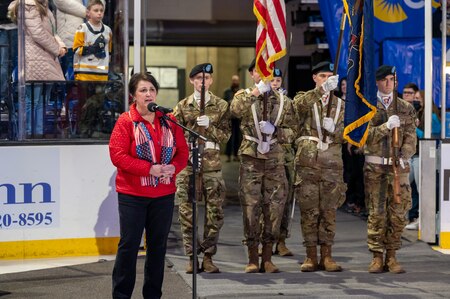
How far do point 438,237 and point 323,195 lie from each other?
7.04 feet

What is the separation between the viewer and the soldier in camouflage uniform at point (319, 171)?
937cm

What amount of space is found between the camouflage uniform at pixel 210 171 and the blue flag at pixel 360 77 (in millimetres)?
1168

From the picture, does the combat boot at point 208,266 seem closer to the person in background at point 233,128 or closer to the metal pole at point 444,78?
the metal pole at point 444,78

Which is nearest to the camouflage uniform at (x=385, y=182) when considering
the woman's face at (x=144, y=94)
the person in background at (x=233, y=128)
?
the woman's face at (x=144, y=94)

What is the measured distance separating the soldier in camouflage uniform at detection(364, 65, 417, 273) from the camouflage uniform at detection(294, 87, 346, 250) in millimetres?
312

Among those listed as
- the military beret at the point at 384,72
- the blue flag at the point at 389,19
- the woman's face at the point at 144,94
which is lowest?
the woman's face at the point at 144,94

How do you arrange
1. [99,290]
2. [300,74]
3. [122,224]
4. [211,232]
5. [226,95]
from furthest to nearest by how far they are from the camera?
[226,95], [300,74], [211,232], [99,290], [122,224]

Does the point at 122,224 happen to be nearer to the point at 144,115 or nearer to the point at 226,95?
the point at 144,115

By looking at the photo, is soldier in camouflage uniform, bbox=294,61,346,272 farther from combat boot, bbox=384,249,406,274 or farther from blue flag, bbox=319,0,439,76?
blue flag, bbox=319,0,439,76

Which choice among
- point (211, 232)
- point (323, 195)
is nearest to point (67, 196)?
point (211, 232)

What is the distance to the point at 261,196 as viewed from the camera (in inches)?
369

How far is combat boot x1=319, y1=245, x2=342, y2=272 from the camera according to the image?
372 inches

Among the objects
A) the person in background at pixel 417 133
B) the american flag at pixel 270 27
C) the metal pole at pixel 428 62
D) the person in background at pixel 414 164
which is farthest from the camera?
the person in background at pixel 414 164

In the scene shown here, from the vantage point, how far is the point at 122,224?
24.6ft
